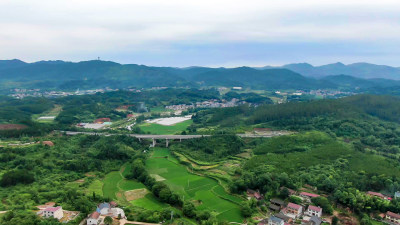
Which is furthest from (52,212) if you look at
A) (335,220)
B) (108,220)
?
(335,220)

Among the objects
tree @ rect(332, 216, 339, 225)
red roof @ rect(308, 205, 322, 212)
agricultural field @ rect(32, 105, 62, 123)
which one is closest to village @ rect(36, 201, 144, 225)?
red roof @ rect(308, 205, 322, 212)

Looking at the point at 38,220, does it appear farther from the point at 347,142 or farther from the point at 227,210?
the point at 347,142

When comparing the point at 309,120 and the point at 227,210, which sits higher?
the point at 309,120

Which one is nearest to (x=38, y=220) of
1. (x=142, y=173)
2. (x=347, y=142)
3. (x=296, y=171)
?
(x=142, y=173)

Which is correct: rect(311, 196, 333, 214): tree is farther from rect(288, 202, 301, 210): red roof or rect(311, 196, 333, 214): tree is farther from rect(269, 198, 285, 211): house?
rect(269, 198, 285, 211): house

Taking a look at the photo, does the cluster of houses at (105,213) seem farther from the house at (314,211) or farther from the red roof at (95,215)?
the house at (314,211)

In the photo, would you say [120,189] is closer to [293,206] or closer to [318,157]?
[293,206]
